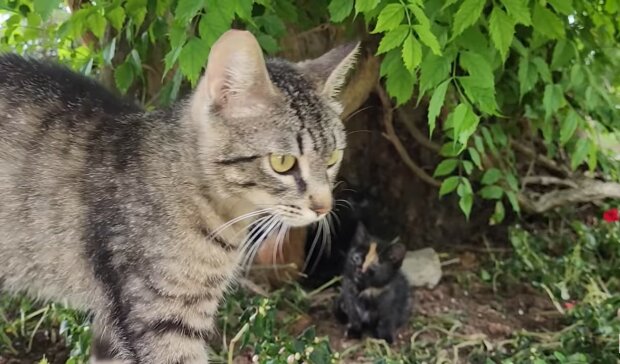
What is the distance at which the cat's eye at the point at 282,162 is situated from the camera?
1549 millimetres

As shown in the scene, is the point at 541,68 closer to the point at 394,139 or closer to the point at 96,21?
the point at 394,139

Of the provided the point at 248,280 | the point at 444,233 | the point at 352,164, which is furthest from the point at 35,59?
the point at 444,233

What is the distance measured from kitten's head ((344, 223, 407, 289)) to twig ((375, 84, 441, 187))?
0.54 meters

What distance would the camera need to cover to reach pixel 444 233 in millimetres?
3039

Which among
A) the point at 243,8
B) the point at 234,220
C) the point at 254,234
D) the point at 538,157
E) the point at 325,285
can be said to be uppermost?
the point at 243,8

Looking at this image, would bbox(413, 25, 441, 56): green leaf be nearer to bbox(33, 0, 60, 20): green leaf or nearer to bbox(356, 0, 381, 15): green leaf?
bbox(356, 0, 381, 15): green leaf

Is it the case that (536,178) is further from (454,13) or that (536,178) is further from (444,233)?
(454,13)

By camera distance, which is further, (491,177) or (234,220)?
(491,177)

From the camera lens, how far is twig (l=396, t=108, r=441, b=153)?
9.14 ft

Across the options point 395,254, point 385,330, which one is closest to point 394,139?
point 395,254

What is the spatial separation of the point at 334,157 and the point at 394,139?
111cm

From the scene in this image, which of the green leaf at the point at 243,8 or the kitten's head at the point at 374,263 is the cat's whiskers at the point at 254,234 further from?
the kitten's head at the point at 374,263

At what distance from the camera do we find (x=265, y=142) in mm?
1542

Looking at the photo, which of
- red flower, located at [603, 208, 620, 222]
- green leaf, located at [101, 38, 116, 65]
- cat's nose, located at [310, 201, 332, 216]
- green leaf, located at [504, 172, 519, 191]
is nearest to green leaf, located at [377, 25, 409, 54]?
cat's nose, located at [310, 201, 332, 216]
